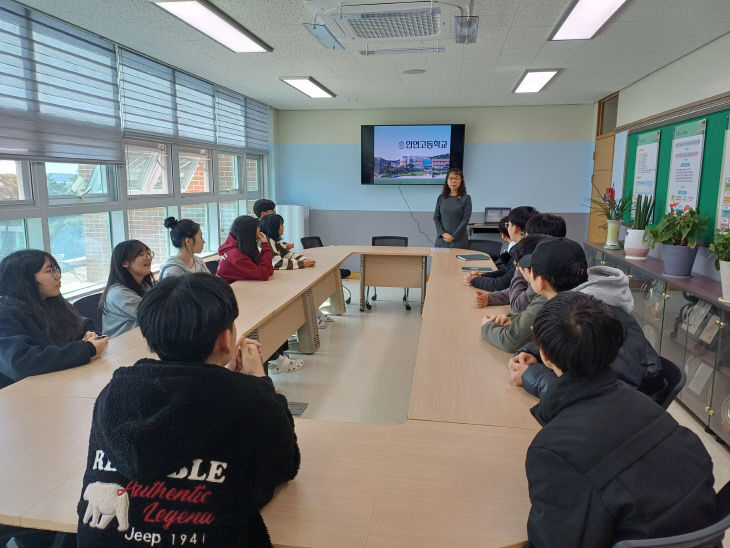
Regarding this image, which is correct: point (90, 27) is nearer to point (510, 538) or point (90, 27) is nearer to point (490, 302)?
point (490, 302)

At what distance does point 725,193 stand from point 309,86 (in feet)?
13.7

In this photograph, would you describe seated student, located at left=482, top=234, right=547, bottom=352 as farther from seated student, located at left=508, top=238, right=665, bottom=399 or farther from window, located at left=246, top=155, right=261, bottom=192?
window, located at left=246, top=155, right=261, bottom=192

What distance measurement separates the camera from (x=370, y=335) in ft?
16.6

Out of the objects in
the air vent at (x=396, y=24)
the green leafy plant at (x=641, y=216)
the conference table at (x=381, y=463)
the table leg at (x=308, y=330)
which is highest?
the air vent at (x=396, y=24)

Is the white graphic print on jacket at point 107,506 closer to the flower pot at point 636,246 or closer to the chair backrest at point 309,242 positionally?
the flower pot at point 636,246

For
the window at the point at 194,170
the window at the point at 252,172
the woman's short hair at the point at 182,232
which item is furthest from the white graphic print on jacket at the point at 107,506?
the window at the point at 252,172

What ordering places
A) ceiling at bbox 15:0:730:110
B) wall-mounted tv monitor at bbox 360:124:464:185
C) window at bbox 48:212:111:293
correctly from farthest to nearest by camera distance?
wall-mounted tv monitor at bbox 360:124:464:185, window at bbox 48:212:111:293, ceiling at bbox 15:0:730:110

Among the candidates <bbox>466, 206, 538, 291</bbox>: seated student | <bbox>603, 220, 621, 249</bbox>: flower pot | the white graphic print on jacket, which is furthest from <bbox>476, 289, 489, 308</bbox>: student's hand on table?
<bbox>603, 220, 621, 249</bbox>: flower pot

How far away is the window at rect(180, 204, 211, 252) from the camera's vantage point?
5543 mm

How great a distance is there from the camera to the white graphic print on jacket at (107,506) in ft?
3.48

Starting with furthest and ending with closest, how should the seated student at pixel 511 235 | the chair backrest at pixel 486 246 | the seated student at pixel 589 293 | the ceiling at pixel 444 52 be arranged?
1. the chair backrest at pixel 486 246
2. the seated student at pixel 511 235
3. the ceiling at pixel 444 52
4. the seated student at pixel 589 293

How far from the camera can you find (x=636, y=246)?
4.44m

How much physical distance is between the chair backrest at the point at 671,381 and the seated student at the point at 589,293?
0.03m

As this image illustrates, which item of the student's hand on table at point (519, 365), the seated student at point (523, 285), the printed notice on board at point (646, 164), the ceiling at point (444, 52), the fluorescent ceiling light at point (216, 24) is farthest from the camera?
the printed notice on board at point (646, 164)
